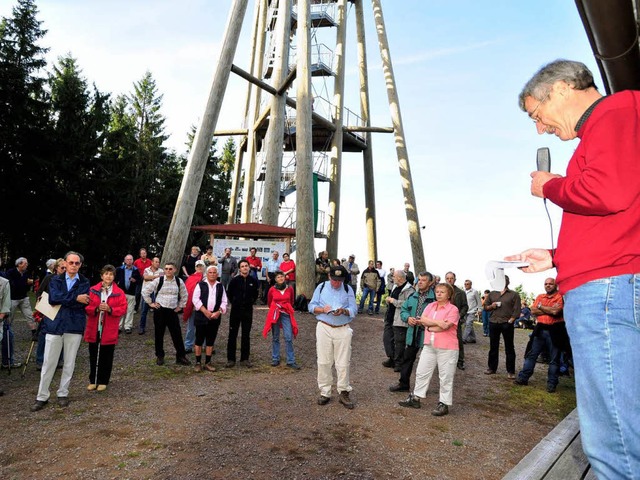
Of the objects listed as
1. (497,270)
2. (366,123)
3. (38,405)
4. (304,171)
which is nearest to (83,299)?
(38,405)

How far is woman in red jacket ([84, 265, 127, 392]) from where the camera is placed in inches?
286

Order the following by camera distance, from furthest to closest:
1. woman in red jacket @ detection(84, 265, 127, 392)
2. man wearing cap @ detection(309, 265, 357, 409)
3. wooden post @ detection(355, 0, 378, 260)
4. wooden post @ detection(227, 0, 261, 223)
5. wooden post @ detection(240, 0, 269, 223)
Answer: wooden post @ detection(355, 0, 378, 260), wooden post @ detection(227, 0, 261, 223), wooden post @ detection(240, 0, 269, 223), woman in red jacket @ detection(84, 265, 127, 392), man wearing cap @ detection(309, 265, 357, 409)

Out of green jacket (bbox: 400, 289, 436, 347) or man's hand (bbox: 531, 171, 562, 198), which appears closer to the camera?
man's hand (bbox: 531, 171, 562, 198)

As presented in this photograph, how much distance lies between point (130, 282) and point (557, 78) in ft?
37.1

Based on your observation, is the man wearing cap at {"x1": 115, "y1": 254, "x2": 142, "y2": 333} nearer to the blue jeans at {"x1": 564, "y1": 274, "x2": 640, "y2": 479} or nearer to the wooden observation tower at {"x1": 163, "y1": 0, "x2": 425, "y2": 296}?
the wooden observation tower at {"x1": 163, "y1": 0, "x2": 425, "y2": 296}

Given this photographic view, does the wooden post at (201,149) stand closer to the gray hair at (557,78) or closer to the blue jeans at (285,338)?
the blue jeans at (285,338)

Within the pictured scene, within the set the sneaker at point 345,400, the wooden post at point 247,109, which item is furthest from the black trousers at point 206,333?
the wooden post at point 247,109

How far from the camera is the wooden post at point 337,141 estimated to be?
70.0ft

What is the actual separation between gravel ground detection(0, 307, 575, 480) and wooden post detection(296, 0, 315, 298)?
4.99 meters

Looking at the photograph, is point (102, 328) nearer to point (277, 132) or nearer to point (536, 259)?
point (536, 259)

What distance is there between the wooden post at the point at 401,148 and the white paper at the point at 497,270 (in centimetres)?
1723

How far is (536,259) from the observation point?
1.91 metres

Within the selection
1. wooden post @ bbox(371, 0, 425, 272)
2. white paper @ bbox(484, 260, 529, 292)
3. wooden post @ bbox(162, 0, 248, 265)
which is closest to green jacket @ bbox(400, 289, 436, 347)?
white paper @ bbox(484, 260, 529, 292)

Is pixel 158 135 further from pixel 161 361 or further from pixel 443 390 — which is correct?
pixel 443 390
